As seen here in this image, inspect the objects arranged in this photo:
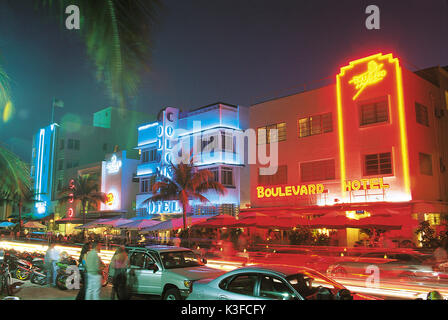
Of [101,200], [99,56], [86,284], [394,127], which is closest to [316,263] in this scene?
[86,284]

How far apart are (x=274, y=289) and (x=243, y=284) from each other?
644mm

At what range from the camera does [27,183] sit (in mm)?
8586

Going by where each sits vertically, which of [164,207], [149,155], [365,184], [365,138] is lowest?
[164,207]

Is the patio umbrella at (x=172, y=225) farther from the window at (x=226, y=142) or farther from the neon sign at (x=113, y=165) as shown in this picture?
the neon sign at (x=113, y=165)

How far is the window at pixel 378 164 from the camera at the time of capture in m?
23.4

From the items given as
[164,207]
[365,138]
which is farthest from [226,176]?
[365,138]

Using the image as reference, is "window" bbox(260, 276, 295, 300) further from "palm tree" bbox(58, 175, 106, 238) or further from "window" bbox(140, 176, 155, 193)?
"palm tree" bbox(58, 175, 106, 238)

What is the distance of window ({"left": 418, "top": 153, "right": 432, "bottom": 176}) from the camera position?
24155mm

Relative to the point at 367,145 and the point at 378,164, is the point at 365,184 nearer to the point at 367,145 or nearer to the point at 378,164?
the point at 378,164

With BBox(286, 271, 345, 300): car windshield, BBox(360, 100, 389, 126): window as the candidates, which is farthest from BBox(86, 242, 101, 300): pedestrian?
BBox(360, 100, 389, 126): window

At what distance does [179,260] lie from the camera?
38.1ft

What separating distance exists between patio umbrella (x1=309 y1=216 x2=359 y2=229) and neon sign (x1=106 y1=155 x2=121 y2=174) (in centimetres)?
2997
